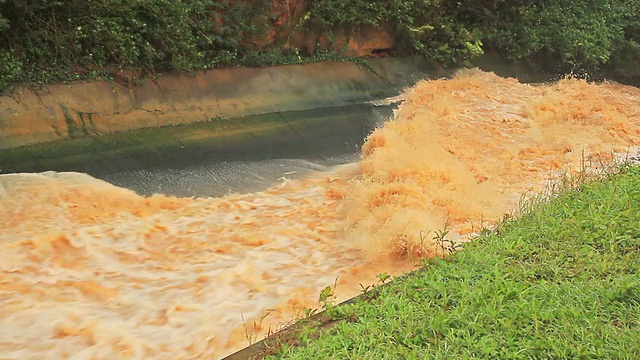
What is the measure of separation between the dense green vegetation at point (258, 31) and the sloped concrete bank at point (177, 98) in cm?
26

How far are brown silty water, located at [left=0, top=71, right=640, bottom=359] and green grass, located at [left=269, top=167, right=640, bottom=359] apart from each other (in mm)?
782

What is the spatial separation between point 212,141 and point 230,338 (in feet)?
17.3

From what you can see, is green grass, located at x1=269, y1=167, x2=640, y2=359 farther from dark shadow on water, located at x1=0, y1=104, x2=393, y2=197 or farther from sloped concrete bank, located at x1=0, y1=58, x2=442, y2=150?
sloped concrete bank, located at x1=0, y1=58, x2=442, y2=150

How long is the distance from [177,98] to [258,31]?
2.56 m

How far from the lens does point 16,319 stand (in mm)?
4668

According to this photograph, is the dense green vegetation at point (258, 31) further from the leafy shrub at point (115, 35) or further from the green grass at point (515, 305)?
the green grass at point (515, 305)

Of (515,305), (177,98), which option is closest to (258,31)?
(177,98)

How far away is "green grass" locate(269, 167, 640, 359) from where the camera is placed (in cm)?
353

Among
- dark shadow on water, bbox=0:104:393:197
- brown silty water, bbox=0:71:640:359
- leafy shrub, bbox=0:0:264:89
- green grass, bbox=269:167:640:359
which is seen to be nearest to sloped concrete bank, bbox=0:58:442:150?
dark shadow on water, bbox=0:104:393:197

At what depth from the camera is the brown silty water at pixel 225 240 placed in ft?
15.2

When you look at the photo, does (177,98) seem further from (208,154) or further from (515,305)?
(515,305)

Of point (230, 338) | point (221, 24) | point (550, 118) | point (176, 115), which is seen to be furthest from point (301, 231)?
point (550, 118)

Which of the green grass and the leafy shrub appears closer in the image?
the green grass

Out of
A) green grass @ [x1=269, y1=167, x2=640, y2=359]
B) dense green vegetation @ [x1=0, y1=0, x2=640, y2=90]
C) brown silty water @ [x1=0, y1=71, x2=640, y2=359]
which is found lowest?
brown silty water @ [x1=0, y1=71, x2=640, y2=359]
